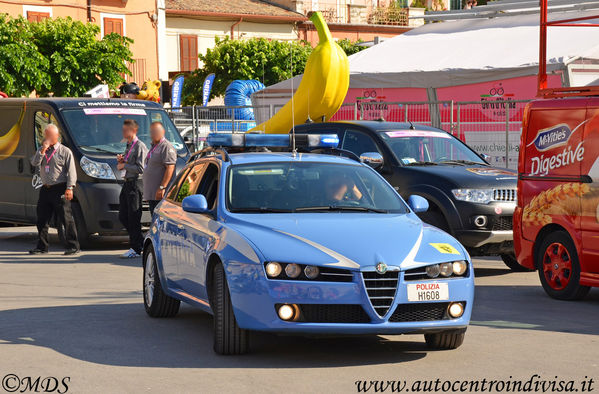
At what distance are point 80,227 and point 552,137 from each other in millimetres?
7777

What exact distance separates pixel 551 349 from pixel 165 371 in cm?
278

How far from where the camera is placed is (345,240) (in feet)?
25.0

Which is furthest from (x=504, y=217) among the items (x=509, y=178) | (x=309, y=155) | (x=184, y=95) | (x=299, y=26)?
(x=299, y=26)

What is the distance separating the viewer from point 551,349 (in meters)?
8.14

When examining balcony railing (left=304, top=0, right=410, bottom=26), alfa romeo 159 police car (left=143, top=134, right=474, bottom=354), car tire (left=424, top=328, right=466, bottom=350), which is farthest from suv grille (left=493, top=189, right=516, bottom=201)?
balcony railing (left=304, top=0, right=410, bottom=26)

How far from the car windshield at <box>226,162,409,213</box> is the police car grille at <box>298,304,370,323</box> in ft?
4.05

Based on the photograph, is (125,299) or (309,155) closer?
(309,155)

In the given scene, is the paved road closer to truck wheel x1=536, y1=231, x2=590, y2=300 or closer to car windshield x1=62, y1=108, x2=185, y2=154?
truck wheel x1=536, y1=231, x2=590, y2=300

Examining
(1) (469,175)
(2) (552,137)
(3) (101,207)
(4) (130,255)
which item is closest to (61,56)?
(3) (101,207)

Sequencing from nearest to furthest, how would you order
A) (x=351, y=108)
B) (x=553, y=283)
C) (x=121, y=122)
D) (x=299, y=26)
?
1. (x=553, y=283)
2. (x=121, y=122)
3. (x=351, y=108)
4. (x=299, y=26)

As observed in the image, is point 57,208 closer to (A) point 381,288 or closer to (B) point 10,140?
(B) point 10,140

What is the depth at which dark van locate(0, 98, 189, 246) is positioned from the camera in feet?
53.1

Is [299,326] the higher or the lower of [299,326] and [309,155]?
the lower

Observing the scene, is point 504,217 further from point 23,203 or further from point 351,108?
point 351,108
